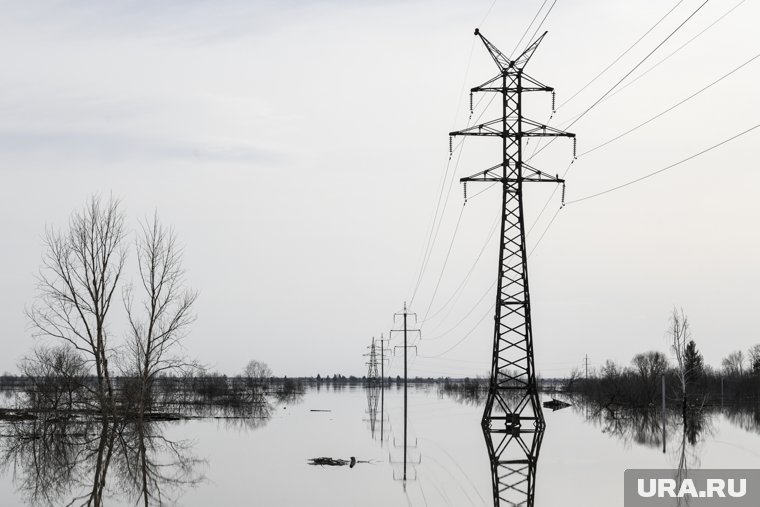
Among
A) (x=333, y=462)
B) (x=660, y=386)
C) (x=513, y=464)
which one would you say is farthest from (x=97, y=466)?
(x=660, y=386)

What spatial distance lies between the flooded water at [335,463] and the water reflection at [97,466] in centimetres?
5

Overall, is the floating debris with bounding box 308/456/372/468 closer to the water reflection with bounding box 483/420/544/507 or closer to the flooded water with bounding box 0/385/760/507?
the flooded water with bounding box 0/385/760/507

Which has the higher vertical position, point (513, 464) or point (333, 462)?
point (513, 464)

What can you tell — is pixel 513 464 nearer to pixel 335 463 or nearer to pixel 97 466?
pixel 335 463

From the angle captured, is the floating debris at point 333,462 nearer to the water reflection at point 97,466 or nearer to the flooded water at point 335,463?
the flooded water at point 335,463

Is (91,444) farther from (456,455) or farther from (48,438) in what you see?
(456,455)

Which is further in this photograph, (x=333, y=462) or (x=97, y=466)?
(x=97, y=466)

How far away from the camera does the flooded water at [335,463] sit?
2041cm

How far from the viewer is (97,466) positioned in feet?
90.6

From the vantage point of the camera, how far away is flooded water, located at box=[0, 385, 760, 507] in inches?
803

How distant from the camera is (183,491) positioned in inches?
844

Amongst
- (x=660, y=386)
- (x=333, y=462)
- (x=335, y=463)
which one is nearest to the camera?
(x=335, y=463)

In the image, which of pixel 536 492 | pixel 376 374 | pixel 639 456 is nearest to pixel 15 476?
pixel 536 492

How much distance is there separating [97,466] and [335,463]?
7.32 m
